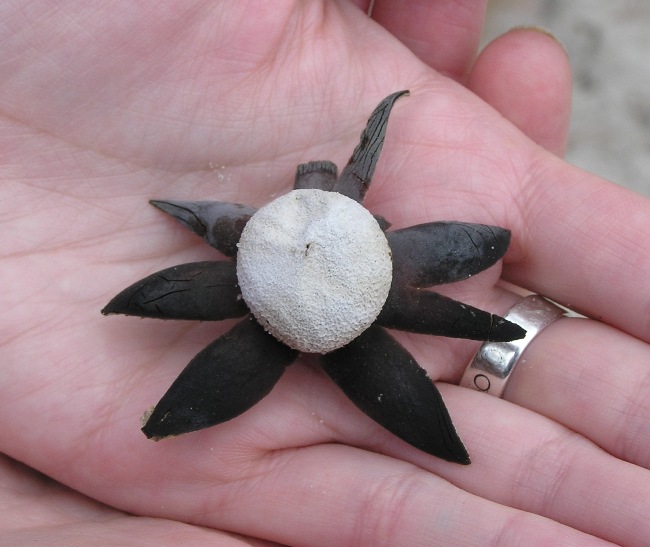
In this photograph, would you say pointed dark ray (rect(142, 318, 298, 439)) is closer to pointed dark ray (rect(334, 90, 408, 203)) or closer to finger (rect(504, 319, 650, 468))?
pointed dark ray (rect(334, 90, 408, 203))

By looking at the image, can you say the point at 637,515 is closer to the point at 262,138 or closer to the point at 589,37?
the point at 262,138

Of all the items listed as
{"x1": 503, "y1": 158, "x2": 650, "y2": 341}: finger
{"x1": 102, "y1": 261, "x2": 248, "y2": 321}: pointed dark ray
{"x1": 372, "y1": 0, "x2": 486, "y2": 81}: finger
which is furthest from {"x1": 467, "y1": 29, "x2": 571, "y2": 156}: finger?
{"x1": 102, "y1": 261, "x2": 248, "y2": 321}: pointed dark ray

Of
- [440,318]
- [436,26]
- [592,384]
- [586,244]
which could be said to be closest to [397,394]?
[440,318]

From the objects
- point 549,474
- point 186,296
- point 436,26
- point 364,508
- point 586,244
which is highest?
point 436,26

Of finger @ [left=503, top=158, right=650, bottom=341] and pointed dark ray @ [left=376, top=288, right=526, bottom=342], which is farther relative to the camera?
finger @ [left=503, top=158, right=650, bottom=341]

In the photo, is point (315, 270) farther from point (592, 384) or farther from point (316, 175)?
point (592, 384)

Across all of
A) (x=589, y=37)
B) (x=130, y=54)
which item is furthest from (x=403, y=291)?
(x=589, y=37)
